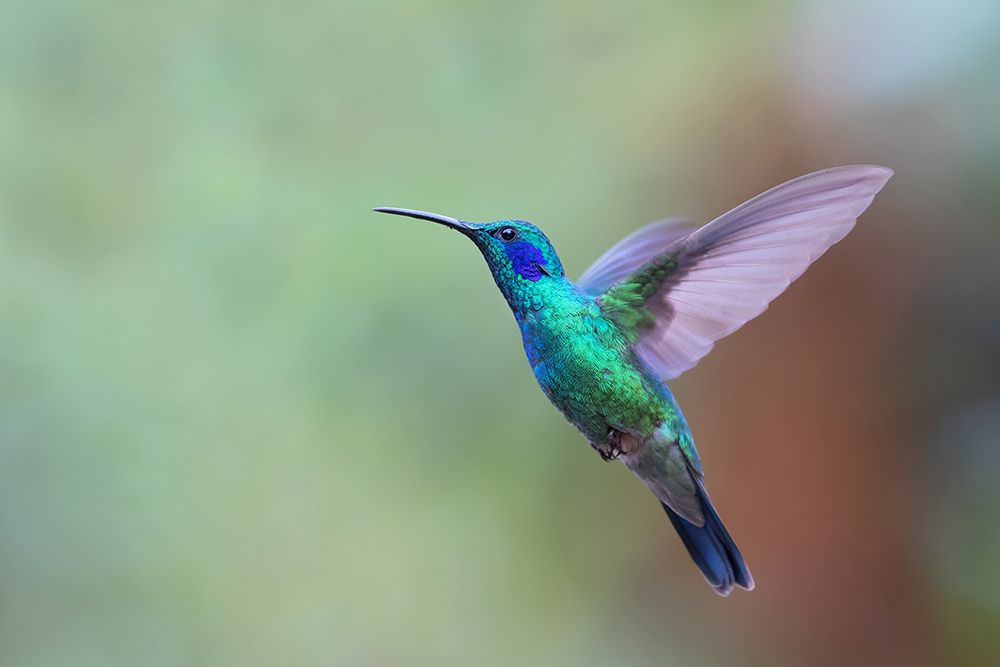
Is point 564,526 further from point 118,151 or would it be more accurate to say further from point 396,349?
point 118,151

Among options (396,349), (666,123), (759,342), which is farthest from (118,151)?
(759,342)

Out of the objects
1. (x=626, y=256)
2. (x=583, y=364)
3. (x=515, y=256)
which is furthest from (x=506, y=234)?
(x=626, y=256)

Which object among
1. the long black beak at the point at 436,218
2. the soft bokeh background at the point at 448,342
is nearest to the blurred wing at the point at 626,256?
the long black beak at the point at 436,218

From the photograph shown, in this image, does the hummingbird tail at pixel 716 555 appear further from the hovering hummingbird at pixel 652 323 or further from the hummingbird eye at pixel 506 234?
the hummingbird eye at pixel 506 234

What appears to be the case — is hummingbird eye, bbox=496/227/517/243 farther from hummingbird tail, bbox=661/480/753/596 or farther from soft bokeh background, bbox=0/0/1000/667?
soft bokeh background, bbox=0/0/1000/667

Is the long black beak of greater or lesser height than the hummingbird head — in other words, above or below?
above

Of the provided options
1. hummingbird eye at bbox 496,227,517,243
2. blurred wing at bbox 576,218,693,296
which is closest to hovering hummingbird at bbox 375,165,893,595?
hummingbird eye at bbox 496,227,517,243

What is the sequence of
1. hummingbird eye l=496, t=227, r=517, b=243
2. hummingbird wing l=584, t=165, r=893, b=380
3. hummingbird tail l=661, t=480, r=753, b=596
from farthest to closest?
hummingbird tail l=661, t=480, r=753, b=596 < hummingbird eye l=496, t=227, r=517, b=243 < hummingbird wing l=584, t=165, r=893, b=380
